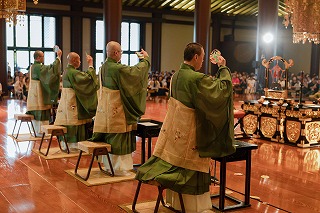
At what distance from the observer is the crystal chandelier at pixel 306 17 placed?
740 cm

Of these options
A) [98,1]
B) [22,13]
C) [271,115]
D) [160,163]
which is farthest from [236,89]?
[160,163]

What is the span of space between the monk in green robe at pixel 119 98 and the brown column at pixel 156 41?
16.9 meters

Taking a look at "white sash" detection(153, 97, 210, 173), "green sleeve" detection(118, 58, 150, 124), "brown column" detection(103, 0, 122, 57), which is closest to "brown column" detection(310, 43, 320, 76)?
"brown column" detection(103, 0, 122, 57)

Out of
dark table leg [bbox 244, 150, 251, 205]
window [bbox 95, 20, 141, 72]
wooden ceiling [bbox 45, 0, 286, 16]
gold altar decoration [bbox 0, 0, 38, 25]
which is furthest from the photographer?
window [bbox 95, 20, 141, 72]

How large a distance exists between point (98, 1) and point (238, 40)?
9.09 meters

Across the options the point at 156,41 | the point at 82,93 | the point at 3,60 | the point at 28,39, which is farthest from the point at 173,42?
the point at 82,93

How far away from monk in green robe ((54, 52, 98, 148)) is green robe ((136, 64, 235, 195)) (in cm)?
280

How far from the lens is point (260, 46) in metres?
15.0

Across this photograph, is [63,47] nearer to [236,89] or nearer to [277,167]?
[236,89]

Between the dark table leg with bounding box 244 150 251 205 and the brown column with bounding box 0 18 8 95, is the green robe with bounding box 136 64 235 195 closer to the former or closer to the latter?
the dark table leg with bounding box 244 150 251 205

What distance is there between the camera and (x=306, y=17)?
296 inches

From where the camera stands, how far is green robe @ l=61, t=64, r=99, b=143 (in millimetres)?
6223

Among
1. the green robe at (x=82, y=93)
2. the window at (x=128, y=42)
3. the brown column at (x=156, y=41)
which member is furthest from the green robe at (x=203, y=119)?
the brown column at (x=156, y=41)

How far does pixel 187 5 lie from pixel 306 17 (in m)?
15.0
